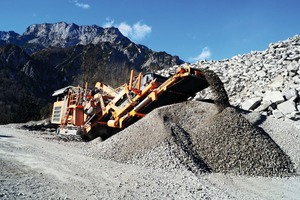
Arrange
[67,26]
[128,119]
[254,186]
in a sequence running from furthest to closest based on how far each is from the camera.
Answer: [67,26] → [128,119] → [254,186]

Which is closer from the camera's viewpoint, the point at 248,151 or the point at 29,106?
the point at 248,151

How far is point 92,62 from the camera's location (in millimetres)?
25859

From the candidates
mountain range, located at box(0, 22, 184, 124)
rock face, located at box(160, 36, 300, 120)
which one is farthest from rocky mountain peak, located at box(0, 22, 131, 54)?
rock face, located at box(160, 36, 300, 120)

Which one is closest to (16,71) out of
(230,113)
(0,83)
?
(0,83)

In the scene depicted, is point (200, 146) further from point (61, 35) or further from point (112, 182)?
point (61, 35)

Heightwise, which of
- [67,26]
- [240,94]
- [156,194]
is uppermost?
[67,26]

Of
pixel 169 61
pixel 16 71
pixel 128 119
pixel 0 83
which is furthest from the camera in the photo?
pixel 169 61

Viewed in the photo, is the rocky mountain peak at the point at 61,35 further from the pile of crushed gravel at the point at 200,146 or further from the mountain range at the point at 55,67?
the pile of crushed gravel at the point at 200,146

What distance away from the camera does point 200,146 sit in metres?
6.69

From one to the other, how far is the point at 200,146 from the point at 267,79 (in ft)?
19.9

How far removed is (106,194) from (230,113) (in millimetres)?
4003

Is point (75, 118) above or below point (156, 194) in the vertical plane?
above

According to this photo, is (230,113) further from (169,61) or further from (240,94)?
(169,61)

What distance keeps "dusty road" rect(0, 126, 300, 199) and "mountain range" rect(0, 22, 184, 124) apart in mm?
17164
